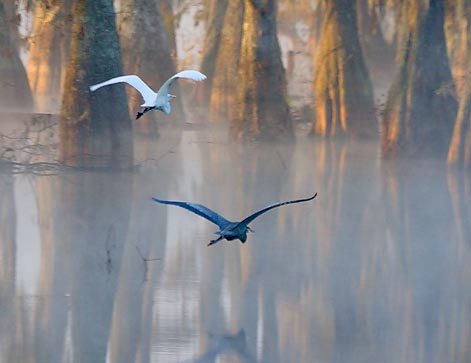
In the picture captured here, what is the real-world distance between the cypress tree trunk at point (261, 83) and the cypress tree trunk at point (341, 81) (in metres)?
1.71

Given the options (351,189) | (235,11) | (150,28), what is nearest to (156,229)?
(351,189)

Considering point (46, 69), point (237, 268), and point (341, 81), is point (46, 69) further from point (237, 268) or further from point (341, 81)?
point (237, 268)

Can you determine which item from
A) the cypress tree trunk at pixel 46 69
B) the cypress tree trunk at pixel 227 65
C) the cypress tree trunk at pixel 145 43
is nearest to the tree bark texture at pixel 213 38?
the cypress tree trunk at pixel 227 65

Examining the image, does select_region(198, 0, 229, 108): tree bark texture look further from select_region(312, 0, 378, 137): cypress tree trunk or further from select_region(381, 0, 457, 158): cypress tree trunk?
select_region(381, 0, 457, 158): cypress tree trunk

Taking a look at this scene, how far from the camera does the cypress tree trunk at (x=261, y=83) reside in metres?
21.0

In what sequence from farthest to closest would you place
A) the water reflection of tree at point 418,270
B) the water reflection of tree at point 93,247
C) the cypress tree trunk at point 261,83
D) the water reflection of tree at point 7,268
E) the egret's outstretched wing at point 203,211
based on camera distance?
the cypress tree trunk at point 261,83
the water reflection of tree at point 418,270
the water reflection of tree at point 93,247
the water reflection of tree at point 7,268
the egret's outstretched wing at point 203,211

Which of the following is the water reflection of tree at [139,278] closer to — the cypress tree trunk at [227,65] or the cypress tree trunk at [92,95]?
the cypress tree trunk at [92,95]

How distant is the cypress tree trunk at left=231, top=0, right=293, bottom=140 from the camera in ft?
69.1

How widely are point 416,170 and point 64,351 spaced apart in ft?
36.5

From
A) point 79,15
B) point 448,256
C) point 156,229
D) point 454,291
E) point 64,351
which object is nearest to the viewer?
point 64,351

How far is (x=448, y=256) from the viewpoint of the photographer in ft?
44.5

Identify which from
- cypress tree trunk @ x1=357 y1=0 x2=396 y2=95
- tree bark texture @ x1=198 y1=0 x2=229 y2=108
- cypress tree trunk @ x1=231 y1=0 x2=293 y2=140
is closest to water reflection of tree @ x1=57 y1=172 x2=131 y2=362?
cypress tree trunk @ x1=231 y1=0 x2=293 y2=140

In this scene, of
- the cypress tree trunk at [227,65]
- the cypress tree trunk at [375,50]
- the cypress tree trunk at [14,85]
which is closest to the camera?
the cypress tree trunk at [14,85]

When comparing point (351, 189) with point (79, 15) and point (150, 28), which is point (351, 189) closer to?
point (79, 15)
